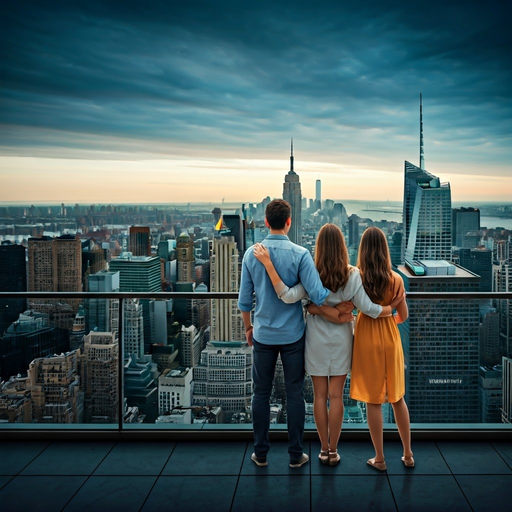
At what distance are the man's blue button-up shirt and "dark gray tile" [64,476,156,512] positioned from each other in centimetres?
100

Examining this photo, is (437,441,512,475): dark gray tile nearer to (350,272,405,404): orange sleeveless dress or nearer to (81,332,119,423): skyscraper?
(350,272,405,404): orange sleeveless dress

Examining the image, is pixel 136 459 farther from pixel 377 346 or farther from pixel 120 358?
pixel 377 346

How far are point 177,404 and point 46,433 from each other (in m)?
0.89

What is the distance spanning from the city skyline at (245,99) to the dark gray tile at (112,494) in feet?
11.2

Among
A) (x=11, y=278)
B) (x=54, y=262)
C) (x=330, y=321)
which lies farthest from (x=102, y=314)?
(x=54, y=262)

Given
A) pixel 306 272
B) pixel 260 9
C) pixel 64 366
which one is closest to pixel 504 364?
pixel 306 272

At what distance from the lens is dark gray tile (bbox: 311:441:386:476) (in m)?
2.62

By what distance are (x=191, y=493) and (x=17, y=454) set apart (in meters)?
1.25

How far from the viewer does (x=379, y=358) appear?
2562 mm

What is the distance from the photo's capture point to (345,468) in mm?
2666

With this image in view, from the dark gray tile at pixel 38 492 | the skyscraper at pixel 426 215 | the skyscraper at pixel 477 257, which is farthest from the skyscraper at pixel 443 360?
the skyscraper at pixel 426 215

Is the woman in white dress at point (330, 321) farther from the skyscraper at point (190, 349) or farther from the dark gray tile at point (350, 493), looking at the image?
the skyscraper at point (190, 349)

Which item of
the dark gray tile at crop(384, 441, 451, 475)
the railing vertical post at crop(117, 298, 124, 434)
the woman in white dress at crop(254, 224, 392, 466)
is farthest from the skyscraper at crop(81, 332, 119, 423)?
the dark gray tile at crop(384, 441, 451, 475)

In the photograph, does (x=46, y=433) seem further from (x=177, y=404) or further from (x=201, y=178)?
(x=201, y=178)
